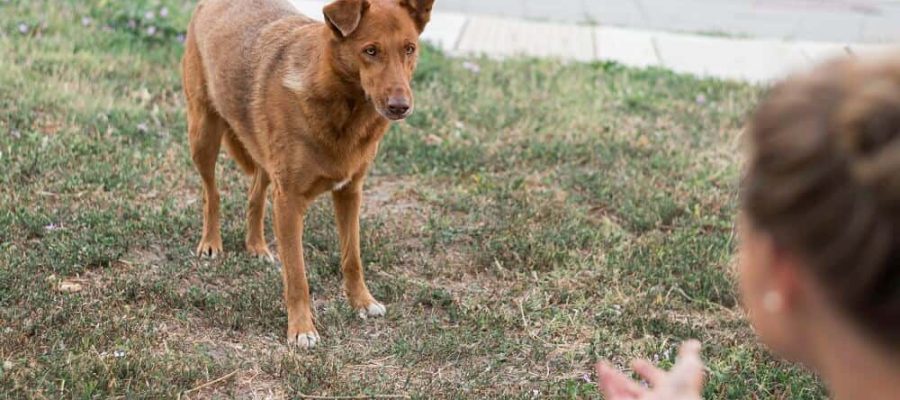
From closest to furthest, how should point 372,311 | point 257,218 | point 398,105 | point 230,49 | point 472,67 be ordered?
point 398,105
point 372,311
point 230,49
point 257,218
point 472,67

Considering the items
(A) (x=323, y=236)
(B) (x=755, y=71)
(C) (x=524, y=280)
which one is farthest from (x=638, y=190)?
(B) (x=755, y=71)

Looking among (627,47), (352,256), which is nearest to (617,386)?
(352,256)

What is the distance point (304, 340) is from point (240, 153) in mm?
1453

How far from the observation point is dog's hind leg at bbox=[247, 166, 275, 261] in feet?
18.0

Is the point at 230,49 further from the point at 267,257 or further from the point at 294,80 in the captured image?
the point at 267,257

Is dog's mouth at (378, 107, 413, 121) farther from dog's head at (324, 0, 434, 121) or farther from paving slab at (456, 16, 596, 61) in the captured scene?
paving slab at (456, 16, 596, 61)

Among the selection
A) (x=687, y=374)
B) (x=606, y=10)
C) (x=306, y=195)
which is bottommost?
(x=606, y=10)

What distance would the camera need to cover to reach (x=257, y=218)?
551 centimetres

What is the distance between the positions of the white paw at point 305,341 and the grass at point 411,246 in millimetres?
80

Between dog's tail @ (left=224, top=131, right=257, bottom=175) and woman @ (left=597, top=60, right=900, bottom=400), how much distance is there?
4.47 m

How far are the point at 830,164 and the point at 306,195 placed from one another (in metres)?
3.62

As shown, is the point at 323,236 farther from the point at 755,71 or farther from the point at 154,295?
the point at 755,71

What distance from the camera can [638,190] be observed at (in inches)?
249

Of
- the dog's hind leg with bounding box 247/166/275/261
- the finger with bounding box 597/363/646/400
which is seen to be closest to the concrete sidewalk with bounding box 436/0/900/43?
the dog's hind leg with bounding box 247/166/275/261
